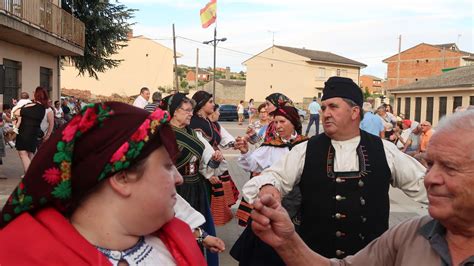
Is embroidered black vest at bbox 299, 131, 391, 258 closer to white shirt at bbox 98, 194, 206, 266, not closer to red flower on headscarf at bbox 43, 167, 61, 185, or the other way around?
white shirt at bbox 98, 194, 206, 266

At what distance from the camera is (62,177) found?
147 centimetres

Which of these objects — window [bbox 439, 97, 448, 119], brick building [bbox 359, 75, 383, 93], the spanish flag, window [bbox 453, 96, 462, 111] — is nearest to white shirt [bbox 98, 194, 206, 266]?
window [bbox 453, 96, 462, 111]

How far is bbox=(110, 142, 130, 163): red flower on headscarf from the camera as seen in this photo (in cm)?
150

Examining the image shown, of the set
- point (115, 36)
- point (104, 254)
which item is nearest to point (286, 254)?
point (104, 254)

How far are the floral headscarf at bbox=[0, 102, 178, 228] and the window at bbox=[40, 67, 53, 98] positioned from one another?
18.4 m

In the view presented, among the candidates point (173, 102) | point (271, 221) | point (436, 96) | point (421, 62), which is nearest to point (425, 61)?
point (421, 62)

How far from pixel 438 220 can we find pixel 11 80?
16.0 m

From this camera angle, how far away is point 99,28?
21.8 meters

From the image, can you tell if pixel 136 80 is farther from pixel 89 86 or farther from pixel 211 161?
pixel 211 161

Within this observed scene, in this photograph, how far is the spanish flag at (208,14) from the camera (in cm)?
3336

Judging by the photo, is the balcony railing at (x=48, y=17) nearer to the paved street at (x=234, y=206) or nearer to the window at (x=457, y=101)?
the paved street at (x=234, y=206)

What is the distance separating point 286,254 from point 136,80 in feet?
171

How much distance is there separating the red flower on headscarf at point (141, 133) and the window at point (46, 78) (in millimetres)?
18448

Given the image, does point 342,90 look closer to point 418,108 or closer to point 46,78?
point 46,78
